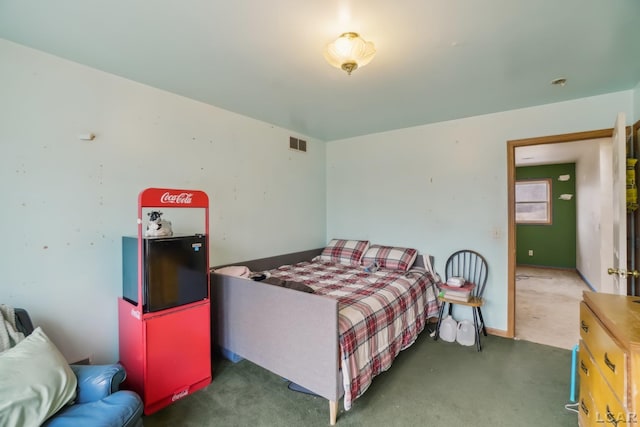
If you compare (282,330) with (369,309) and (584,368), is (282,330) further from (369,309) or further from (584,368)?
(584,368)

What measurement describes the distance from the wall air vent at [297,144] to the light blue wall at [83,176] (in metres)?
0.99

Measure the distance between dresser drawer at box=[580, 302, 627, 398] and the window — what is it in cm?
632

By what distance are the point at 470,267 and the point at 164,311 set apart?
10.3 ft

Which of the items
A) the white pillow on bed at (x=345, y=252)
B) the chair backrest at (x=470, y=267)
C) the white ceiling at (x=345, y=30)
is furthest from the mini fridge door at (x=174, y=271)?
the chair backrest at (x=470, y=267)

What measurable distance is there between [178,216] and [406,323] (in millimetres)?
2354

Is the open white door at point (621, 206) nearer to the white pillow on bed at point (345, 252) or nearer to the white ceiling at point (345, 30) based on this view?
the white ceiling at point (345, 30)

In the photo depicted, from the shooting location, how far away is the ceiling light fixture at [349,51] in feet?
5.51

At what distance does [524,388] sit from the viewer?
224 centimetres

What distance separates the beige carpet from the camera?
10.4 ft

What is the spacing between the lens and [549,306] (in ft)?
13.6

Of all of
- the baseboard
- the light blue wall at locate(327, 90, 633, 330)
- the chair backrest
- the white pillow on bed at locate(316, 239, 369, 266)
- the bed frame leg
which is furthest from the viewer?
the white pillow on bed at locate(316, 239, 369, 266)

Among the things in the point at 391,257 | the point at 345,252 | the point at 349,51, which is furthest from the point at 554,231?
the point at 349,51

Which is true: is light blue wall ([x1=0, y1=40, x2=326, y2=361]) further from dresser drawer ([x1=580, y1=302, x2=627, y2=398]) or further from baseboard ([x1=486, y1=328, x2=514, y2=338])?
baseboard ([x1=486, y1=328, x2=514, y2=338])

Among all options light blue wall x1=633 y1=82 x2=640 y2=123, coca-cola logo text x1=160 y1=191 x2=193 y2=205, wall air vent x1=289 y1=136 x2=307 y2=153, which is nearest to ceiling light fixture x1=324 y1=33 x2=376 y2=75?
coca-cola logo text x1=160 y1=191 x2=193 y2=205
